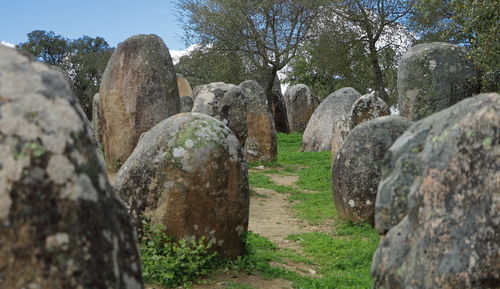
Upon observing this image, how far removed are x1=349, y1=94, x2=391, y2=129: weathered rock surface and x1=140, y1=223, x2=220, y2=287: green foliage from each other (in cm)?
931

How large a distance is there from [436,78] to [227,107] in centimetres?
553

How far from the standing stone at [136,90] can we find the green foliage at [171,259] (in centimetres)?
830

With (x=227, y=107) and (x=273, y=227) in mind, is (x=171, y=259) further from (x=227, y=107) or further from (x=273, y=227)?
(x=227, y=107)

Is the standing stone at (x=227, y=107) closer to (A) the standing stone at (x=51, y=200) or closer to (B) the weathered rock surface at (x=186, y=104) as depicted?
(B) the weathered rock surface at (x=186, y=104)

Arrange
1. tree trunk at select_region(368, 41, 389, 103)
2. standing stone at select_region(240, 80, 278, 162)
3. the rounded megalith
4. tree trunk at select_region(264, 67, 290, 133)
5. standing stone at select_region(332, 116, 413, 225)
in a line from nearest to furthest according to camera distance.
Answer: the rounded megalith, standing stone at select_region(332, 116, 413, 225), standing stone at select_region(240, 80, 278, 162), tree trunk at select_region(368, 41, 389, 103), tree trunk at select_region(264, 67, 290, 133)

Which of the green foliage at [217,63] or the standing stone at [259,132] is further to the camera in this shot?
the green foliage at [217,63]

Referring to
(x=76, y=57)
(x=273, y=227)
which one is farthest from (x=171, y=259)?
(x=76, y=57)

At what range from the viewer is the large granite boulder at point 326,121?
73.2 feet

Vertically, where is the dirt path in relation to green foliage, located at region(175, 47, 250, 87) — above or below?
below

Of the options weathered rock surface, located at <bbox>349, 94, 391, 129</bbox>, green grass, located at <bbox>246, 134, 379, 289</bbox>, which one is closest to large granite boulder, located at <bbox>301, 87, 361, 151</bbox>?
weathered rock surface, located at <bbox>349, 94, 391, 129</bbox>

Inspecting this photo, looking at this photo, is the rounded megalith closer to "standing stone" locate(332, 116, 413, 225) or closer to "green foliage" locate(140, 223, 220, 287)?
"green foliage" locate(140, 223, 220, 287)

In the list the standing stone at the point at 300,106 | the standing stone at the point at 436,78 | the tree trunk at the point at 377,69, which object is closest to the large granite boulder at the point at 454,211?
the standing stone at the point at 436,78

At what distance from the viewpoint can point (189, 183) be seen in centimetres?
679

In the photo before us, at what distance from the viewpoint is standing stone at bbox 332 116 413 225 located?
382 inches
